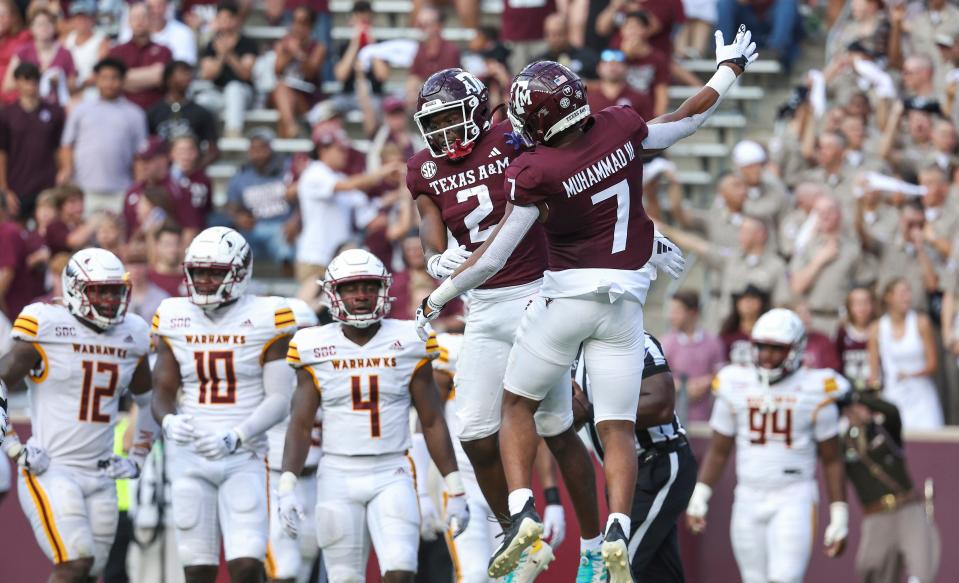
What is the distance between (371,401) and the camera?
31.8ft

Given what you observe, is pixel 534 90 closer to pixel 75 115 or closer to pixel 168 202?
pixel 168 202

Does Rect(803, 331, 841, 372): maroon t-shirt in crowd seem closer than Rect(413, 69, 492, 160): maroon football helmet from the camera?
No

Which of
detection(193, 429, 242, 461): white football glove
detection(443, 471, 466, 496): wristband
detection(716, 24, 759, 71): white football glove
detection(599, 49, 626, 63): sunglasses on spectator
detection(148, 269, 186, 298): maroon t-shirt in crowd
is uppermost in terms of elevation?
detection(599, 49, 626, 63): sunglasses on spectator

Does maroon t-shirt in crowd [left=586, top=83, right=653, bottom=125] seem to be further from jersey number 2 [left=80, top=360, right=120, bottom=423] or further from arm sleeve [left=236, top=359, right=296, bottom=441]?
jersey number 2 [left=80, top=360, right=120, bottom=423]

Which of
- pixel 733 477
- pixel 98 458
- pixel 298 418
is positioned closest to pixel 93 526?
pixel 98 458

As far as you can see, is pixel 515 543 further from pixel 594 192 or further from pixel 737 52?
pixel 737 52

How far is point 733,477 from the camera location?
1266 cm

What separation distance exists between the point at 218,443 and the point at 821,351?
17.3 ft

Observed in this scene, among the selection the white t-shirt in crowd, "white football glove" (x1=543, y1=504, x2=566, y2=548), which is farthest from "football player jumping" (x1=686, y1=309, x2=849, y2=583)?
the white t-shirt in crowd

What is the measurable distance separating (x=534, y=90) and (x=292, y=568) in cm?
445

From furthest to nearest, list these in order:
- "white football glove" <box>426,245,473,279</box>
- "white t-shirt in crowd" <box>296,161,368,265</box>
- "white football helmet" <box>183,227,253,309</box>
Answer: "white t-shirt in crowd" <box>296,161,368,265</box>, "white football helmet" <box>183,227,253,309</box>, "white football glove" <box>426,245,473,279</box>

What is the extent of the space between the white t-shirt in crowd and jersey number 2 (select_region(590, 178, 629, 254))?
23.1 ft

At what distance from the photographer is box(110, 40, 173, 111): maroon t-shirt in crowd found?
1641 cm

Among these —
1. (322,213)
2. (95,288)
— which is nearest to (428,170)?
(95,288)
